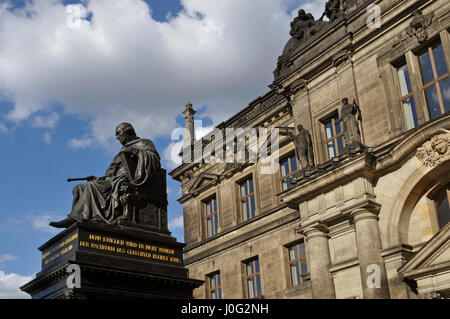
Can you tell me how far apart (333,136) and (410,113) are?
3.46 m

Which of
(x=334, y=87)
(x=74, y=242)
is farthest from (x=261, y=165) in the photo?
(x=74, y=242)

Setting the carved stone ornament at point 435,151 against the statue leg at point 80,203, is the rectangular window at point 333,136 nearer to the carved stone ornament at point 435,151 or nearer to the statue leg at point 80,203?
the carved stone ornament at point 435,151

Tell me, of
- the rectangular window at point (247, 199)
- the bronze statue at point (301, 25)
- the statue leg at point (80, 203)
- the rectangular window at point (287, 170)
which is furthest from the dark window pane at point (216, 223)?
the statue leg at point (80, 203)

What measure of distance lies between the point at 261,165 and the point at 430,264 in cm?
1089

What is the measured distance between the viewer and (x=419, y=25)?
62.9 feet

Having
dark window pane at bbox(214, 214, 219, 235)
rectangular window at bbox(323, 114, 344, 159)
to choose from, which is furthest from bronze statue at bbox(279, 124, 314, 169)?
dark window pane at bbox(214, 214, 219, 235)

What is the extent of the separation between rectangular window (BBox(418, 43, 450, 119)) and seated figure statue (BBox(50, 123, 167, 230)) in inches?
422

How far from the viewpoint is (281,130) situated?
25172 mm

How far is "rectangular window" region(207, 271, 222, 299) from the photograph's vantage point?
2723cm

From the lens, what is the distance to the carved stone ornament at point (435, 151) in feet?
56.2

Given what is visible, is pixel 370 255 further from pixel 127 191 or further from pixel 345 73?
pixel 127 191

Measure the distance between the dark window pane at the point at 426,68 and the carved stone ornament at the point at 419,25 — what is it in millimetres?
663

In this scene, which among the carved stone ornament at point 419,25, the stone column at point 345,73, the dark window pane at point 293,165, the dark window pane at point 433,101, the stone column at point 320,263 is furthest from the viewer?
the dark window pane at point 293,165
